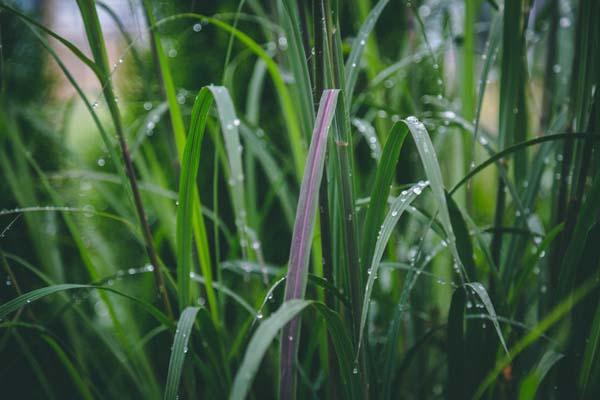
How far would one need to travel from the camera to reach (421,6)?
85 cm

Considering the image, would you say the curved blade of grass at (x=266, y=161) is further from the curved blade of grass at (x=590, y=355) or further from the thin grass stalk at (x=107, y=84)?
the curved blade of grass at (x=590, y=355)

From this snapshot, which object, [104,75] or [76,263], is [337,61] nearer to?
[104,75]

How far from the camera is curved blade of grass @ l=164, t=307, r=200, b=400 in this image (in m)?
0.37

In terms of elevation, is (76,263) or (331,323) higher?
(331,323)

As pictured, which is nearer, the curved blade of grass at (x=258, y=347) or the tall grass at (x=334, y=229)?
the curved blade of grass at (x=258, y=347)

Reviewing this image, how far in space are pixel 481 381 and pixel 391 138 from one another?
290 millimetres

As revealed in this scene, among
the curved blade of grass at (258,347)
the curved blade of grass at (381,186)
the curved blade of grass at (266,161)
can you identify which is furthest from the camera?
the curved blade of grass at (266,161)

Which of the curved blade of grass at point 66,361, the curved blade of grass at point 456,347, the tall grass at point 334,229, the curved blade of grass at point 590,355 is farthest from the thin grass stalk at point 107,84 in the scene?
the curved blade of grass at point 590,355

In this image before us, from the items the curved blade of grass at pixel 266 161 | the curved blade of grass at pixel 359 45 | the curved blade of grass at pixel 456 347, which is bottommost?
the curved blade of grass at pixel 456 347

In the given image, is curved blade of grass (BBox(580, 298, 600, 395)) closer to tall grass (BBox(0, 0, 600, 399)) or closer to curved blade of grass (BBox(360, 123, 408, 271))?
tall grass (BBox(0, 0, 600, 399))

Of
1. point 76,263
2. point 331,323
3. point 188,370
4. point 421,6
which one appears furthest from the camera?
point 76,263

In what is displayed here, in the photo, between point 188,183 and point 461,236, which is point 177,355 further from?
point 461,236

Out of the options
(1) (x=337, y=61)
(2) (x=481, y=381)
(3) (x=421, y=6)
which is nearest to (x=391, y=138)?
(1) (x=337, y=61)

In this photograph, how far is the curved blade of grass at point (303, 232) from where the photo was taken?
298 millimetres
